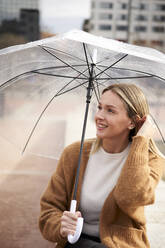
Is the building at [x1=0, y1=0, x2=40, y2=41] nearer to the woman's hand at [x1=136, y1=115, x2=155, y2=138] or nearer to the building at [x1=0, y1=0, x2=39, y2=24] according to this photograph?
the building at [x1=0, y1=0, x2=39, y2=24]

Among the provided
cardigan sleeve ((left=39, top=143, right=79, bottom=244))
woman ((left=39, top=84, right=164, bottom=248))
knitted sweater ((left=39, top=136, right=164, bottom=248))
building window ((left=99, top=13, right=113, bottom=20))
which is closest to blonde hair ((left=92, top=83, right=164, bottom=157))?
woman ((left=39, top=84, right=164, bottom=248))

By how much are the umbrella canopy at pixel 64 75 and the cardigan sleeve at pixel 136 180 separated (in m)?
0.52

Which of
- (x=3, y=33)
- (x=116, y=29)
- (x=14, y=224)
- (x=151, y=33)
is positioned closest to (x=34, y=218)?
(x=14, y=224)

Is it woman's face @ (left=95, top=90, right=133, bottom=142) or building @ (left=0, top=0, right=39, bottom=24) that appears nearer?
woman's face @ (left=95, top=90, right=133, bottom=142)

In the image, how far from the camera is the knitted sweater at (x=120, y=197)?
189 cm

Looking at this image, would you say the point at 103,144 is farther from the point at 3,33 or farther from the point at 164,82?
the point at 3,33

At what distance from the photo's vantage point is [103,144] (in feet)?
7.00

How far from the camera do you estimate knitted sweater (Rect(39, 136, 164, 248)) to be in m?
1.89

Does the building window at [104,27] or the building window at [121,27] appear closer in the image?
the building window at [104,27]

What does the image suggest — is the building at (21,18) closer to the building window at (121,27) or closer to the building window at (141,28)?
the building window at (141,28)

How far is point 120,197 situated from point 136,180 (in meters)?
0.13

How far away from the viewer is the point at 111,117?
79.9 inches

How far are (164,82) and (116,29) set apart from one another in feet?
200

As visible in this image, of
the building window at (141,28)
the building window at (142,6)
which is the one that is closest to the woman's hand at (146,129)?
the building window at (141,28)
